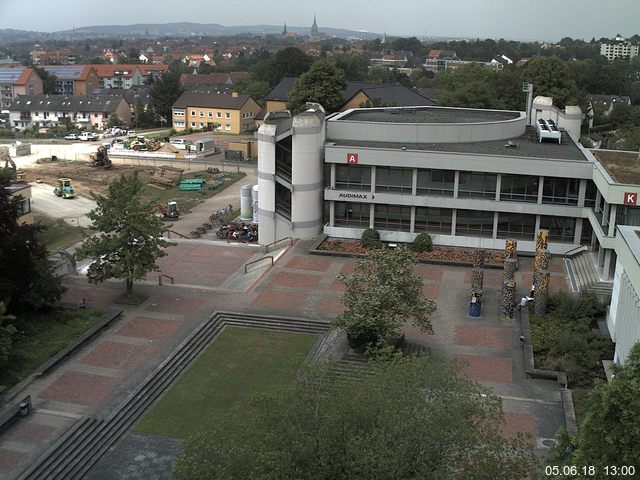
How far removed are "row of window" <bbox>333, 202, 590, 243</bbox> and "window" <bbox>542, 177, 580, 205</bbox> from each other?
1038 millimetres

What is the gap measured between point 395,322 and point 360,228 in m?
16.7

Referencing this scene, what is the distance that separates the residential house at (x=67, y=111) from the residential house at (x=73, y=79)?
4275cm

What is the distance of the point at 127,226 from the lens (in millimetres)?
33375

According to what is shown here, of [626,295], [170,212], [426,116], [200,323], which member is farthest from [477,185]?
[170,212]

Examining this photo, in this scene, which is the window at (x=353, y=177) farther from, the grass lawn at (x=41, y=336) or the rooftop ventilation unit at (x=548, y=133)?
the grass lawn at (x=41, y=336)

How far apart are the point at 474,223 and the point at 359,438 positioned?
29918 millimetres

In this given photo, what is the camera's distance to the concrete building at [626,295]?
24.2 meters

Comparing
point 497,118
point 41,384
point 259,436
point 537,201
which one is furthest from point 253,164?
point 259,436

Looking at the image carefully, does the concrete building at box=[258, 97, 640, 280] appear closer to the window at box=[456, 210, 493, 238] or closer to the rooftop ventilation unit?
the window at box=[456, 210, 493, 238]

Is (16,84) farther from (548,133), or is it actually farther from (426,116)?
(548,133)

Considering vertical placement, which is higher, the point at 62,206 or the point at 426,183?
the point at 426,183

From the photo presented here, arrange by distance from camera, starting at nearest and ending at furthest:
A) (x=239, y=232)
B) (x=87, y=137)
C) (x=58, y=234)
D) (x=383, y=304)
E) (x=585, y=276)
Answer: (x=383, y=304) → (x=585, y=276) → (x=239, y=232) → (x=58, y=234) → (x=87, y=137)

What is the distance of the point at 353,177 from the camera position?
44.5m

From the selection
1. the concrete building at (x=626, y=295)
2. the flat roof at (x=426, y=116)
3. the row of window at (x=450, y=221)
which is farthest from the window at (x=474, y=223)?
the concrete building at (x=626, y=295)
